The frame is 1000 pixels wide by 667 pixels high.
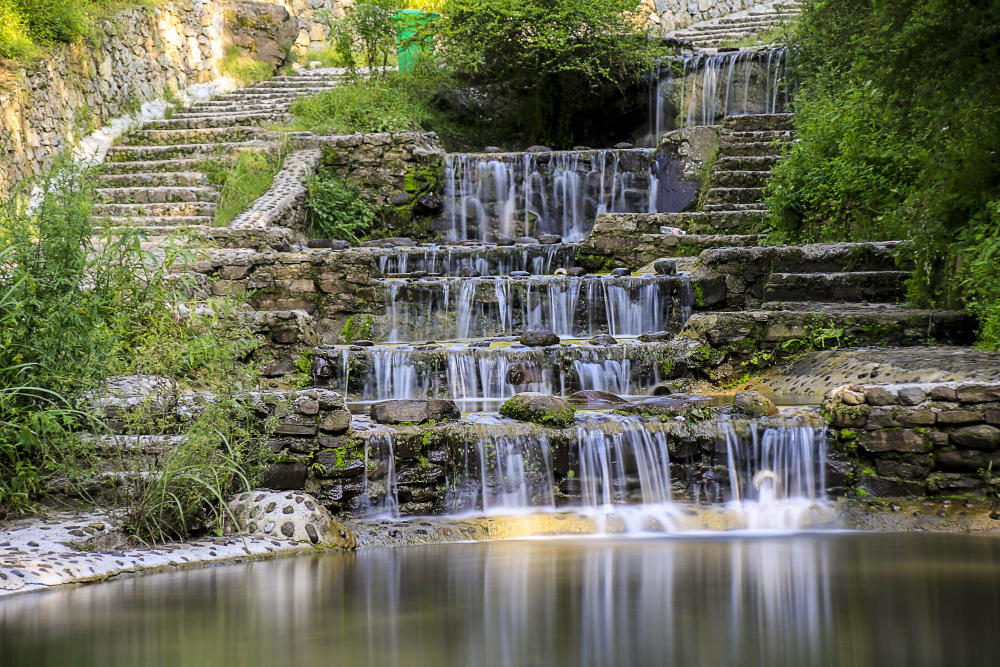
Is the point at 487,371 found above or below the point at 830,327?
below

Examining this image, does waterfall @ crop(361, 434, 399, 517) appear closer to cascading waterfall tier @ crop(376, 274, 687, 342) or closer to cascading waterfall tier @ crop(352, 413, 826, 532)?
cascading waterfall tier @ crop(352, 413, 826, 532)

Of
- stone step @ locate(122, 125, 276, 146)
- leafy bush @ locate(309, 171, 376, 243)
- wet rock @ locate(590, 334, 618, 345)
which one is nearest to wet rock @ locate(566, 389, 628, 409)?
wet rock @ locate(590, 334, 618, 345)

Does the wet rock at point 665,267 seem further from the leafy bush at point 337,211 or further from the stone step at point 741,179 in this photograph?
the leafy bush at point 337,211

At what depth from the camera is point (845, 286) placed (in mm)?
8875

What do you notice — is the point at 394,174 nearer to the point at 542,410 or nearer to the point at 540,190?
the point at 540,190

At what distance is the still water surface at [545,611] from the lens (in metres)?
3.29

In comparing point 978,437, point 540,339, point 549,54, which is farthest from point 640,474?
point 549,54

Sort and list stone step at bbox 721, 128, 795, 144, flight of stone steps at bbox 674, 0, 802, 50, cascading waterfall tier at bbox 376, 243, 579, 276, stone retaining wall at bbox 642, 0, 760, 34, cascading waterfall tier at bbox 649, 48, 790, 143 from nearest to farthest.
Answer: cascading waterfall tier at bbox 376, 243, 579, 276, stone step at bbox 721, 128, 795, 144, cascading waterfall tier at bbox 649, 48, 790, 143, flight of stone steps at bbox 674, 0, 802, 50, stone retaining wall at bbox 642, 0, 760, 34

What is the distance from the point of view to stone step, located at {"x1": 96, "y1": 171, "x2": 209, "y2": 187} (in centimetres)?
1345

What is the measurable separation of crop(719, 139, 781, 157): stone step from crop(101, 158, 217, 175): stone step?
7.48 meters

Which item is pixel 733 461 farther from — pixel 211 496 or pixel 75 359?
pixel 75 359

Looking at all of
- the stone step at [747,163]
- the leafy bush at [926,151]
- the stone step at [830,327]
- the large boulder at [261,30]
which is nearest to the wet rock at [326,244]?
the stone step at [747,163]

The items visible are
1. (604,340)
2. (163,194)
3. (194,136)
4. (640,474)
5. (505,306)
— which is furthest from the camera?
(194,136)

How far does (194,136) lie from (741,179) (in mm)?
8430
